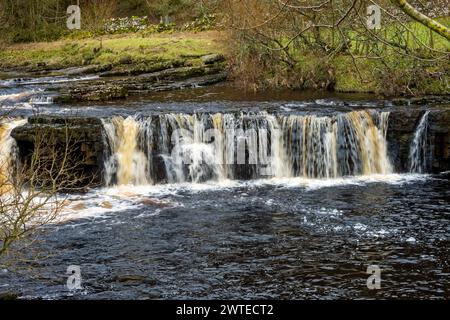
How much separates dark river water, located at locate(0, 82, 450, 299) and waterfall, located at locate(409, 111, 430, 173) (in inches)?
47.4

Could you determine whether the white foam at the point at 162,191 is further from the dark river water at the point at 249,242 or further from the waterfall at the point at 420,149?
the waterfall at the point at 420,149

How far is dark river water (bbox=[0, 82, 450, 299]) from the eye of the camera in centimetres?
1117

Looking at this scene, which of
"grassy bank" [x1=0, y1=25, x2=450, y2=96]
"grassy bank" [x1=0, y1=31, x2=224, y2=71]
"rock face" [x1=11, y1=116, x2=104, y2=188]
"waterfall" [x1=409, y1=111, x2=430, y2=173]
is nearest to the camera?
"rock face" [x1=11, y1=116, x2=104, y2=188]

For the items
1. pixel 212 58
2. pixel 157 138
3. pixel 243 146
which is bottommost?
pixel 243 146

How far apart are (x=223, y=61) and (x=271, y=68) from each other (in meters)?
6.55

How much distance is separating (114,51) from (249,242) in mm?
29723

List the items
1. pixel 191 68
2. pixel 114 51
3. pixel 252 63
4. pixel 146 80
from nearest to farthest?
pixel 252 63 < pixel 146 80 < pixel 191 68 < pixel 114 51

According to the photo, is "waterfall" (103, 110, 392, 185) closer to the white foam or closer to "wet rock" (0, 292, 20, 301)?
the white foam

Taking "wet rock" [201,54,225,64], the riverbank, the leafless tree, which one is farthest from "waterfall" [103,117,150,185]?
"wet rock" [201,54,225,64]

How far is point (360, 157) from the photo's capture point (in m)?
20.3

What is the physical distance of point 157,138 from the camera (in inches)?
801

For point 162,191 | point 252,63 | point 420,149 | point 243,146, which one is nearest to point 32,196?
point 162,191

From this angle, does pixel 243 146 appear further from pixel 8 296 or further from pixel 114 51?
pixel 114 51

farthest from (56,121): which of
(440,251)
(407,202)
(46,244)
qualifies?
(440,251)
